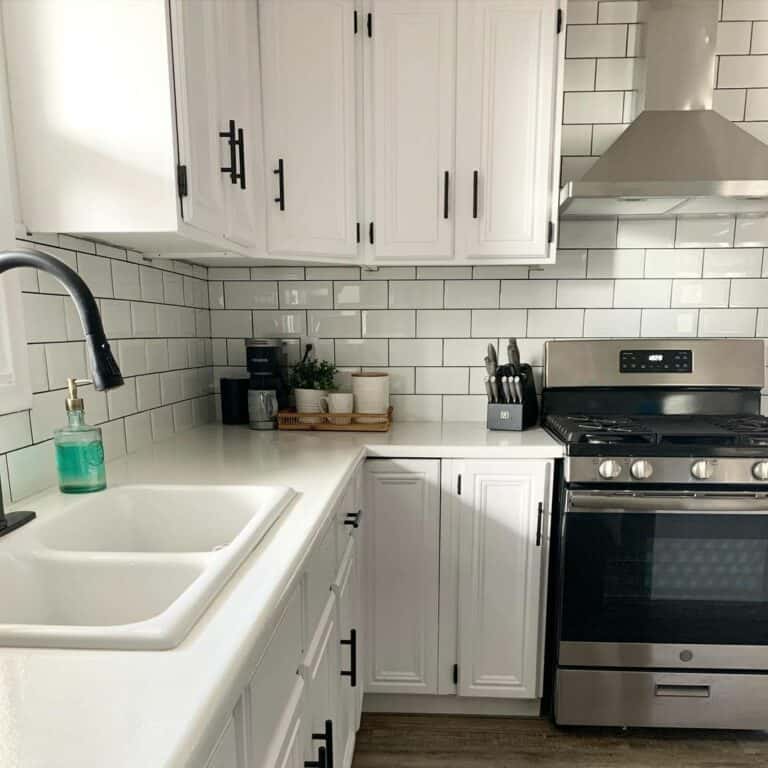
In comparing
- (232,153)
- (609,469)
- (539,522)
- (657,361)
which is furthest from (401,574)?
(232,153)

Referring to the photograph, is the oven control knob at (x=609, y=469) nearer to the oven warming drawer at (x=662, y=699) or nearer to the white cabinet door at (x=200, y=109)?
the oven warming drawer at (x=662, y=699)

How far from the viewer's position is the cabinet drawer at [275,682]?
0.71 m

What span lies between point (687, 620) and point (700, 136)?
5.20ft

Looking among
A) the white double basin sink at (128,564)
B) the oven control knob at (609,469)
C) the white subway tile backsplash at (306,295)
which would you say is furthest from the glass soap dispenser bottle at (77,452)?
the oven control knob at (609,469)

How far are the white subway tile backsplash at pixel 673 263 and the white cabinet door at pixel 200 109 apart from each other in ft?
5.32

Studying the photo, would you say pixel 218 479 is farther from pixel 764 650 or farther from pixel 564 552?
pixel 764 650

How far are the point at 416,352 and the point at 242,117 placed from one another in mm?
1047

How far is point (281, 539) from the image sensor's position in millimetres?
913

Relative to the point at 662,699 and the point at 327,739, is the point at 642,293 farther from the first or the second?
the point at 327,739

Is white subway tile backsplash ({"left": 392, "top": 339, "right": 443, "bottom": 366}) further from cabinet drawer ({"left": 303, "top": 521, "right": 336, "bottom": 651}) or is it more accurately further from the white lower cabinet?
cabinet drawer ({"left": 303, "top": 521, "right": 336, "bottom": 651})

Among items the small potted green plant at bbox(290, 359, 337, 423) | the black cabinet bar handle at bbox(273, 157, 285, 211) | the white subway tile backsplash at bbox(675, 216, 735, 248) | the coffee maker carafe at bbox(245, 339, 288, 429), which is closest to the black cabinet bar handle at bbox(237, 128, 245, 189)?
the black cabinet bar handle at bbox(273, 157, 285, 211)

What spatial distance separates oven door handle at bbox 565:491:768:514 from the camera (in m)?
1.60

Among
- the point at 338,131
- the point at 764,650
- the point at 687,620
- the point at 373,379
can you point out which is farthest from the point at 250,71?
the point at 764,650

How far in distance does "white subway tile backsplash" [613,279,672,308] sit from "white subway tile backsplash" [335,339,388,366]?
93 cm
